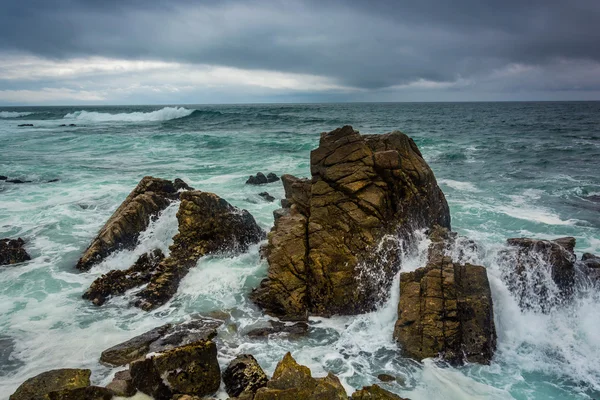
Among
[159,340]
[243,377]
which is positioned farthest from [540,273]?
[159,340]

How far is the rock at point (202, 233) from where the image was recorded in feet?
40.7

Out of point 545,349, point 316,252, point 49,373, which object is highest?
point 316,252

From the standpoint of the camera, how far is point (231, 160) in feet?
113

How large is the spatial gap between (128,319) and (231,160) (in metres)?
24.9

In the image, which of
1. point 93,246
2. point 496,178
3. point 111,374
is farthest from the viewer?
point 496,178

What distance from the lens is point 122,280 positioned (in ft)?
38.9

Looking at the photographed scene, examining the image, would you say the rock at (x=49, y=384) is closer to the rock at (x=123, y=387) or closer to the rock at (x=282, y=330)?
the rock at (x=123, y=387)

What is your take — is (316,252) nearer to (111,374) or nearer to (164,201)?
(111,374)

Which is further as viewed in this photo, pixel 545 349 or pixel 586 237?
pixel 586 237

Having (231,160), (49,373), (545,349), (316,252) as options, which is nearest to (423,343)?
(545,349)

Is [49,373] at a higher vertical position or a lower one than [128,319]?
higher

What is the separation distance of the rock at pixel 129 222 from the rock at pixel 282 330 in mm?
6486

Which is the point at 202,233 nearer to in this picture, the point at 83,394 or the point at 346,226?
the point at 346,226

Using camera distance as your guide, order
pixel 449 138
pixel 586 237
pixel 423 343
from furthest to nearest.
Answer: pixel 449 138
pixel 586 237
pixel 423 343
